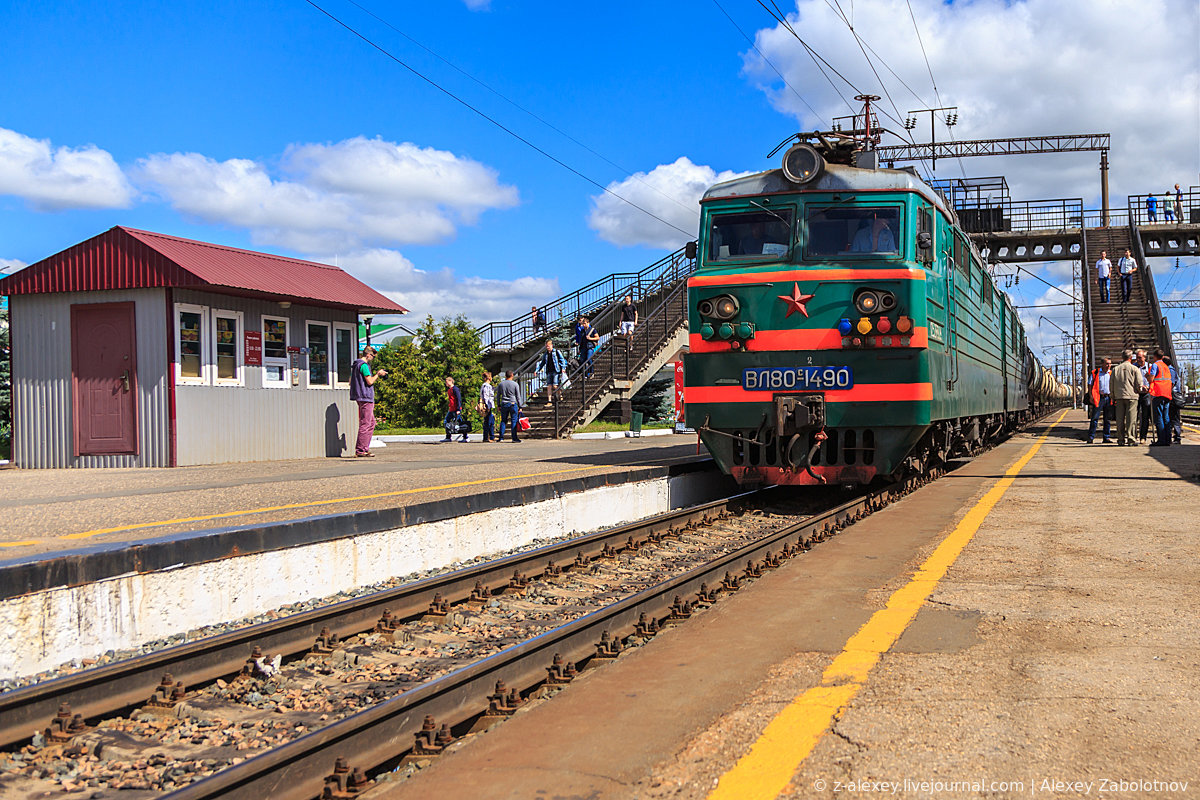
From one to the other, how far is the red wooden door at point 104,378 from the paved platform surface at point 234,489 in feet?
2.02

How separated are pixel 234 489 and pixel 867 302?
643cm

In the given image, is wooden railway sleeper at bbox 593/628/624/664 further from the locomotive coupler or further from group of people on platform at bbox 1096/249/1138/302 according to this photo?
group of people on platform at bbox 1096/249/1138/302

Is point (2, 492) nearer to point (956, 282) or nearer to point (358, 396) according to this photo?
point (358, 396)

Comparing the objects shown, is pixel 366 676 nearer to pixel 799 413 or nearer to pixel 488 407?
pixel 799 413

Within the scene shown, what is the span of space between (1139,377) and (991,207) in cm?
3452

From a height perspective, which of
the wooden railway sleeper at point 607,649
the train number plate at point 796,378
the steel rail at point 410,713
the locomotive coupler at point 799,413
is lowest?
the wooden railway sleeper at point 607,649

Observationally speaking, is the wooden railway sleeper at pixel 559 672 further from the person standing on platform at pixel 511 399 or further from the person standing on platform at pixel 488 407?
the person standing on platform at pixel 488 407

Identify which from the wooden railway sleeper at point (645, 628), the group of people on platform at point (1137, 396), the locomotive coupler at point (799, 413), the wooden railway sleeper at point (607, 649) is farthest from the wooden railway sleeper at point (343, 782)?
the group of people on platform at point (1137, 396)

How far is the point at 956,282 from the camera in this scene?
39.9 feet

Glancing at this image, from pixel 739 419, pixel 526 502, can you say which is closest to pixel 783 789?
pixel 526 502

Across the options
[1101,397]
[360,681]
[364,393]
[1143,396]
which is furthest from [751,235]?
[1143,396]

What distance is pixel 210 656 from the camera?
15.5 ft

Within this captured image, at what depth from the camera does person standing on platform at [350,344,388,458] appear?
52.6 ft

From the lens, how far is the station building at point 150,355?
534 inches
